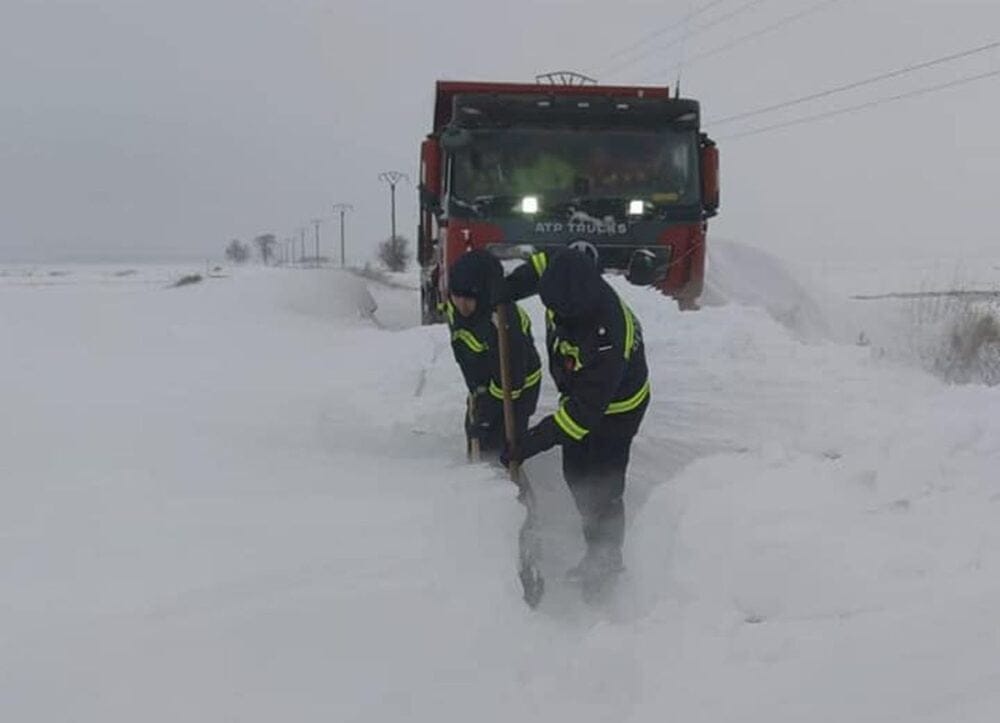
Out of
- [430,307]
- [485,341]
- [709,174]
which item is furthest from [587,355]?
[430,307]

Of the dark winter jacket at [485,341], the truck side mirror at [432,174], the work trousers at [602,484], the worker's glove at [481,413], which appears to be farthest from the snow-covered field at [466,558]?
the truck side mirror at [432,174]

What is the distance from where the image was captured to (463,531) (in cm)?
391

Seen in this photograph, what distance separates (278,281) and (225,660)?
42.6ft

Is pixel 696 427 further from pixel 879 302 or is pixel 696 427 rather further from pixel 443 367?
pixel 879 302

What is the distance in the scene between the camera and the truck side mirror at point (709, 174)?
8.23 meters

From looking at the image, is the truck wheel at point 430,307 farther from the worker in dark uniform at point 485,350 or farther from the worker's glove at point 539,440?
the worker's glove at point 539,440

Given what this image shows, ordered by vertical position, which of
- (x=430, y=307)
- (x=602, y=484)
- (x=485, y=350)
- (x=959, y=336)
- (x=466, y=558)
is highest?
(x=485, y=350)

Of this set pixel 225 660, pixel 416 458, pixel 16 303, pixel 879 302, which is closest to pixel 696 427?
pixel 416 458

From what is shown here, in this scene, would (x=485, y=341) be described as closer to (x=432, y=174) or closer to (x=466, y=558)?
(x=466, y=558)

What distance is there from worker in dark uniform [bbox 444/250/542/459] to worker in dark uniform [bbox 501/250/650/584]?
0.54 feet

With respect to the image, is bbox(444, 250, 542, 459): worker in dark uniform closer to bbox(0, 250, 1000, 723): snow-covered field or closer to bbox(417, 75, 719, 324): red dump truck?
bbox(0, 250, 1000, 723): snow-covered field

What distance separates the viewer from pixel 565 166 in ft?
26.3

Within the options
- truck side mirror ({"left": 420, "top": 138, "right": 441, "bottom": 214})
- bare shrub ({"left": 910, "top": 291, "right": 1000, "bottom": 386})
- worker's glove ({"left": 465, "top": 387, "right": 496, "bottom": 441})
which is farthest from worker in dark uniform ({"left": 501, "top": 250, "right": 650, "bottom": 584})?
truck side mirror ({"left": 420, "top": 138, "right": 441, "bottom": 214})

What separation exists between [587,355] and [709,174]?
15.7 ft
